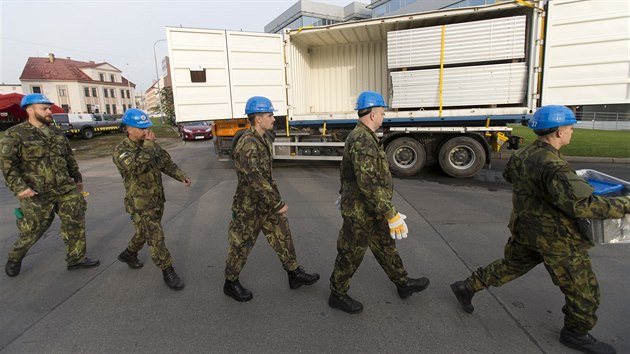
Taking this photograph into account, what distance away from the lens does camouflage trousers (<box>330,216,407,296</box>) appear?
264 centimetres

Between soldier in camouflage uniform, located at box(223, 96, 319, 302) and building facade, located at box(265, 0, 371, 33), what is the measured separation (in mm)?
34176

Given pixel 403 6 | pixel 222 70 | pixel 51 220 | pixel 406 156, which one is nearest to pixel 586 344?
pixel 51 220

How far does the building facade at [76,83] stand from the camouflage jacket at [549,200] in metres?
59.5

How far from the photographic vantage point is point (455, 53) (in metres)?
6.95

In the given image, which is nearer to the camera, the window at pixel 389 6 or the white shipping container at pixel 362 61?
the white shipping container at pixel 362 61

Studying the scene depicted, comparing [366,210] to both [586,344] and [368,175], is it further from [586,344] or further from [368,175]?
[586,344]

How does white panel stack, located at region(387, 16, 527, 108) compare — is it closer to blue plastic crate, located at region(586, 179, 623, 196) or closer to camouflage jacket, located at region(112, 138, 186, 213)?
blue plastic crate, located at region(586, 179, 623, 196)

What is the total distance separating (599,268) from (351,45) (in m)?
7.50

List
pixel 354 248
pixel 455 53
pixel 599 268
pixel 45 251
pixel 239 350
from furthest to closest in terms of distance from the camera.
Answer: pixel 455 53 → pixel 45 251 → pixel 599 268 → pixel 354 248 → pixel 239 350

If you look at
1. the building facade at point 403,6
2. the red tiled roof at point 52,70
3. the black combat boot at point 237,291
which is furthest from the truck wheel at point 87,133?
the red tiled roof at point 52,70

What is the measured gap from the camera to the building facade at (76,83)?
52.8m

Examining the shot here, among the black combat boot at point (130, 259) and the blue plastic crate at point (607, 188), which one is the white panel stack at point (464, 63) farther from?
the black combat boot at point (130, 259)

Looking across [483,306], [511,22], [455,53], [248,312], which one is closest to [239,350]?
[248,312]

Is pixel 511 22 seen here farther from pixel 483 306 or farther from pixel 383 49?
pixel 483 306
